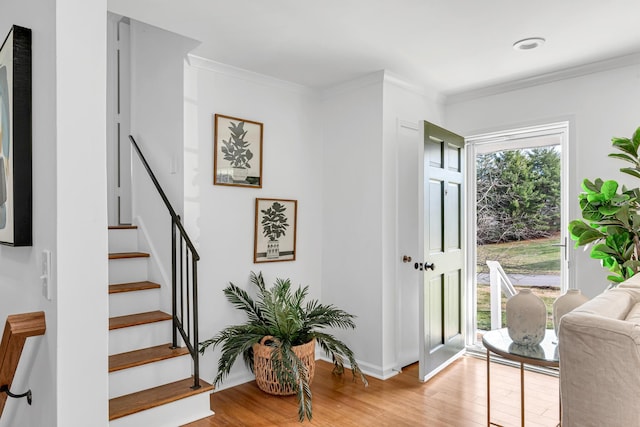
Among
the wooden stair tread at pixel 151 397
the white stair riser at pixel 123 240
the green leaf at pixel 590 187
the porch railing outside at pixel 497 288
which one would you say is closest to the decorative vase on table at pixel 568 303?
the green leaf at pixel 590 187

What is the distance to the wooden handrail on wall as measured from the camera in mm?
1345

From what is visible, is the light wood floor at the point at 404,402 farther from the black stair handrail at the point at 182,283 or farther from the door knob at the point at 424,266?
the door knob at the point at 424,266

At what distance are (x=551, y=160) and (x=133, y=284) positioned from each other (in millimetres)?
3637

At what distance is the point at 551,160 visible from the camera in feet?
12.2

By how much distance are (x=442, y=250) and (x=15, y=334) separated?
3.09m

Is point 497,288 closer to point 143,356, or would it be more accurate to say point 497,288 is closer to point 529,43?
point 529,43

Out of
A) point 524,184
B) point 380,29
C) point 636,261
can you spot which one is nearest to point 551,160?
point 524,184

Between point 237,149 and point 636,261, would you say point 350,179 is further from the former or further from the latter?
point 636,261

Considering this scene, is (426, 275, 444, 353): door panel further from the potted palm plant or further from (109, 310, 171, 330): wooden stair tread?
(109, 310, 171, 330): wooden stair tread

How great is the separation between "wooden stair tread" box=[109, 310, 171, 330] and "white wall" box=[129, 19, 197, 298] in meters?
0.12

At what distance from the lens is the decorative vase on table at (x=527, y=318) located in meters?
2.15

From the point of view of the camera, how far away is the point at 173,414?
2.56m

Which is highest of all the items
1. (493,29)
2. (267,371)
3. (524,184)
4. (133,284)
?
(493,29)

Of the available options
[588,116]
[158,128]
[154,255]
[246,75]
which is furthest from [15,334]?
[588,116]
